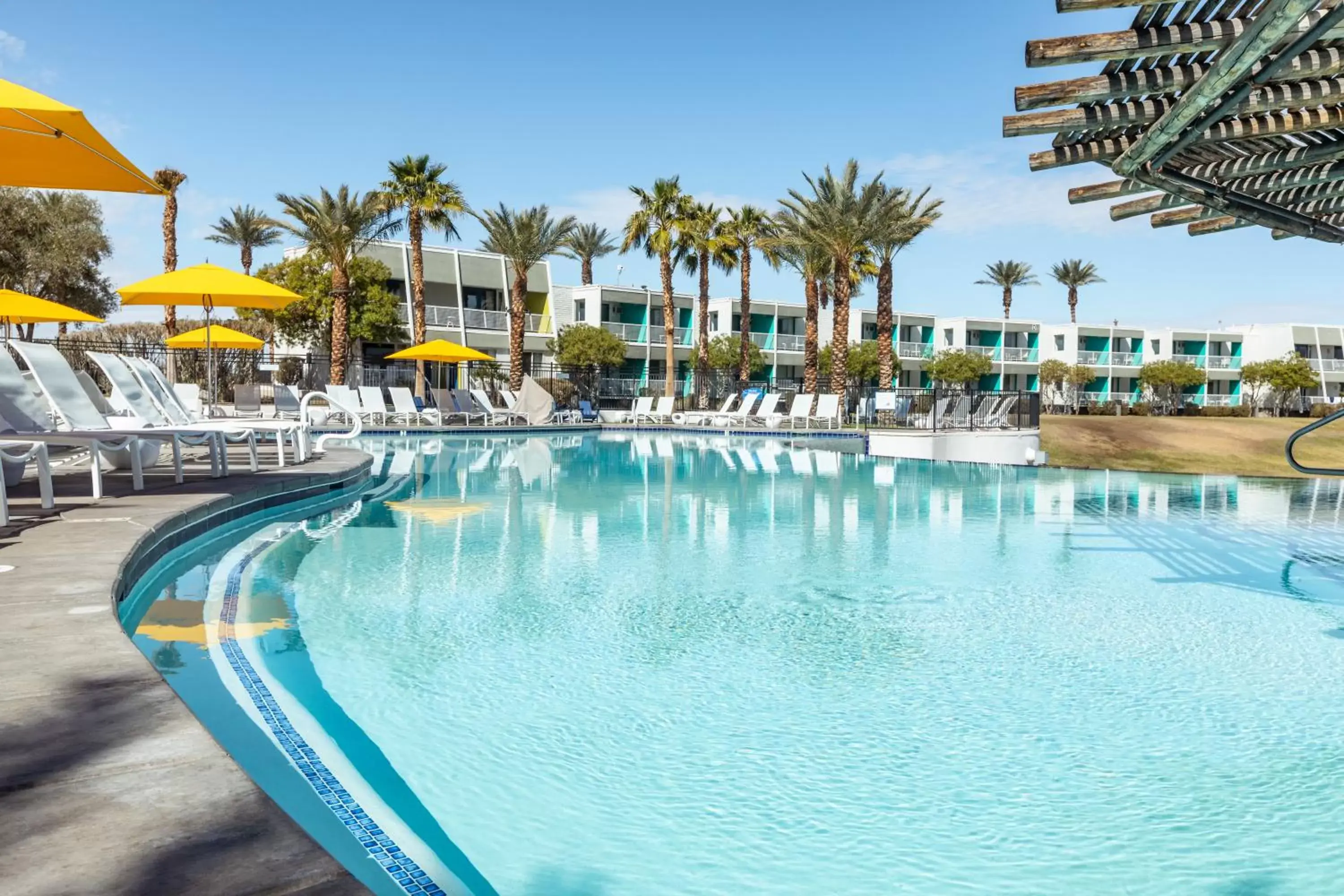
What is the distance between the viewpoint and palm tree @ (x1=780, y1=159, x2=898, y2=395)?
101 feet

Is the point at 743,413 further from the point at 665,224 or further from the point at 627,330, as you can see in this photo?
the point at 627,330

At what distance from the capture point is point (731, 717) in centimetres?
395

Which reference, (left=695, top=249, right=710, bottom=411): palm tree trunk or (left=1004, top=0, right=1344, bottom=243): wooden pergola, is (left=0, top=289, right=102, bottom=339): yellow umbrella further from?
(left=695, top=249, right=710, bottom=411): palm tree trunk

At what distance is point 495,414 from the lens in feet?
94.4

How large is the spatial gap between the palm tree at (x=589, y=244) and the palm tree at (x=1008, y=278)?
2608 centimetres

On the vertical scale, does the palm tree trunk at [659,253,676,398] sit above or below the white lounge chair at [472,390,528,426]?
above

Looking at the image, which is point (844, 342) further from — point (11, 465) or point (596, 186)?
point (11, 465)

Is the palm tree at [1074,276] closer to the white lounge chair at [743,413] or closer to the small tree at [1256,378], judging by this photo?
the small tree at [1256,378]

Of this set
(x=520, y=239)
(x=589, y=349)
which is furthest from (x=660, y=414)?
(x=589, y=349)

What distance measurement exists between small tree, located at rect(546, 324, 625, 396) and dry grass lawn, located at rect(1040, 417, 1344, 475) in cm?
1738

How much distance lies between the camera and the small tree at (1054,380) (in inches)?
2304

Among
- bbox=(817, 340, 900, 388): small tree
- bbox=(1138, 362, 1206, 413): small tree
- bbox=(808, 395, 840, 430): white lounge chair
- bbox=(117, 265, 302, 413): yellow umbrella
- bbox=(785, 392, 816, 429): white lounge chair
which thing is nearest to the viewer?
bbox=(117, 265, 302, 413): yellow umbrella

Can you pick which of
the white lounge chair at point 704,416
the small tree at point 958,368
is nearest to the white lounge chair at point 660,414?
the white lounge chair at point 704,416

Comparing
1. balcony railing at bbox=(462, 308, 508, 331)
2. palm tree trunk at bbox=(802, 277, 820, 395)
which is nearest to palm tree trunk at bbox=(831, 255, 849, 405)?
palm tree trunk at bbox=(802, 277, 820, 395)
